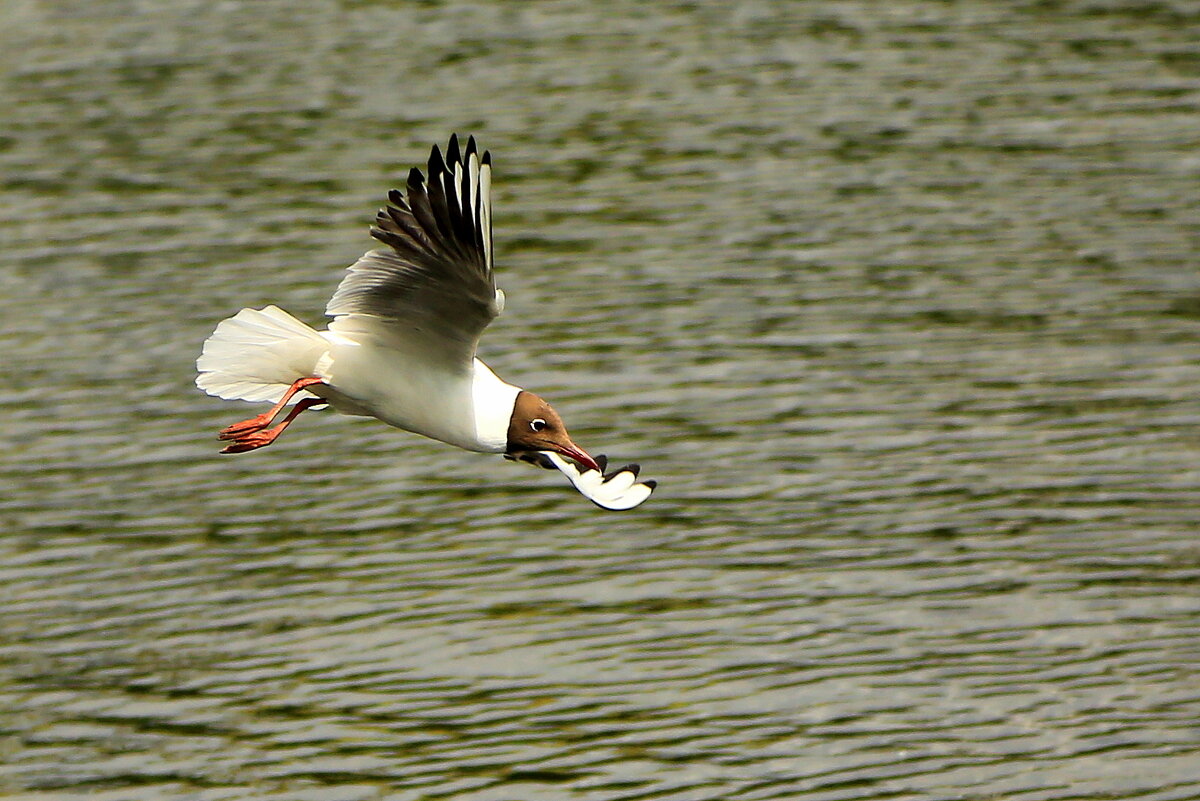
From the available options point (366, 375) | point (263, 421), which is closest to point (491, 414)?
point (366, 375)

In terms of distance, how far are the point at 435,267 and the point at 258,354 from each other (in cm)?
103

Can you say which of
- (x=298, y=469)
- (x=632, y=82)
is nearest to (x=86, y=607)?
(x=298, y=469)

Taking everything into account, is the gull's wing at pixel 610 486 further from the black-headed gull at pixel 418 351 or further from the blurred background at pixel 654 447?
the blurred background at pixel 654 447

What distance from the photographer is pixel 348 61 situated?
27.2 m

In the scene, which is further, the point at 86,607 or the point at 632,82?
the point at 632,82

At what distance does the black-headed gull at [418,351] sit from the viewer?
8234mm

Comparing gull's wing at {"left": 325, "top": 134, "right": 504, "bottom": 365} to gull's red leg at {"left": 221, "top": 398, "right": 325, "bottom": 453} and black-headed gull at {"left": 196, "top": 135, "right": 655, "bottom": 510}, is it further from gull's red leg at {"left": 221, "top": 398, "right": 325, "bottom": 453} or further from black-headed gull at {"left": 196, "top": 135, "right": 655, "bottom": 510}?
gull's red leg at {"left": 221, "top": 398, "right": 325, "bottom": 453}

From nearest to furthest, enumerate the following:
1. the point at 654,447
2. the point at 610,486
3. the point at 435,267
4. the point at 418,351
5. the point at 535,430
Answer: the point at 435,267 → the point at 535,430 → the point at 418,351 → the point at 610,486 → the point at 654,447

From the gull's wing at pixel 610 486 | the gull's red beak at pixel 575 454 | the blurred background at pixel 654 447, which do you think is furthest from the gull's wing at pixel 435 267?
the blurred background at pixel 654 447

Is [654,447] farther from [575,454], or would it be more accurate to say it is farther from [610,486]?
[575,454]

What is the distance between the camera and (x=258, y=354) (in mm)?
8898

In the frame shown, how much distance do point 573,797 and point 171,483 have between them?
209 inches

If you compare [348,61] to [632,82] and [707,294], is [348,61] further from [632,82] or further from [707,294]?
[707,294]

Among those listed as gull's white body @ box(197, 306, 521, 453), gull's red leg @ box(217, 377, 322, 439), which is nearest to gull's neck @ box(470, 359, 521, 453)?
gull's white body @ box(197, 306, 521, 453)
